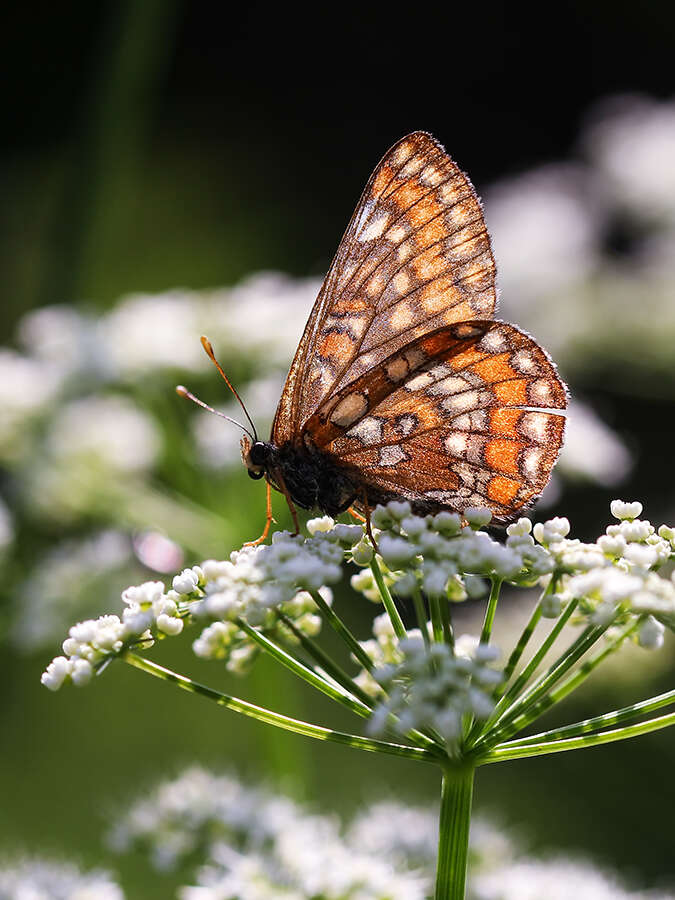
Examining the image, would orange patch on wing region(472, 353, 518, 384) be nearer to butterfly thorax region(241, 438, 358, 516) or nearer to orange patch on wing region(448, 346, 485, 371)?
orange patch on wing region(448, 346, 485, 371)

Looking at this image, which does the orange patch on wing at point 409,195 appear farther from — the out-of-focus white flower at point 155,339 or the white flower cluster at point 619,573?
the out-of-focus white flower at point 155,339

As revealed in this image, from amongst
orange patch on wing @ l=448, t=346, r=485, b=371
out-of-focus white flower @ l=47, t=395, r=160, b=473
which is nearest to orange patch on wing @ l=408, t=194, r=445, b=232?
orange patch on wing @ l=448, t=346, r=485, b=371

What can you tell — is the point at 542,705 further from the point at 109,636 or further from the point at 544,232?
the point at 544,232

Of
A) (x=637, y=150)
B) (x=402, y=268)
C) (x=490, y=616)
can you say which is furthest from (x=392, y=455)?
(x=637, y=150)

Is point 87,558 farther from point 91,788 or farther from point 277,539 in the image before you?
point 91,788

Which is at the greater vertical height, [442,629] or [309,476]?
[309,476]

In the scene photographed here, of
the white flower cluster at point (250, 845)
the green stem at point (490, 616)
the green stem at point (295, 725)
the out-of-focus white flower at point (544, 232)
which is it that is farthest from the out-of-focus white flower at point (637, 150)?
the green stem at point (295, 725)
